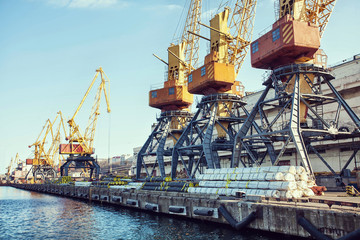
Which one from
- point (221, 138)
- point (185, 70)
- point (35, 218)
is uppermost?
point (185, 70)

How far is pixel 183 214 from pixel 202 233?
5.98m

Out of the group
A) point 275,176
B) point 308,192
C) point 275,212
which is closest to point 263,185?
point 275,176

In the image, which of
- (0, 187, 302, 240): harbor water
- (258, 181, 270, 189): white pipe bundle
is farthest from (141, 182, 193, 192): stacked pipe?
(258, 181, 270, 189): white pipe bundle

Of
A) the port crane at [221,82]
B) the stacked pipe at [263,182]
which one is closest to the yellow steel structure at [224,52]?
the port crane at [221,82]

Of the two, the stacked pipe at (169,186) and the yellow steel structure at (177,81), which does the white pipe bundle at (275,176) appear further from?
the yellow steel structure at (177,81)

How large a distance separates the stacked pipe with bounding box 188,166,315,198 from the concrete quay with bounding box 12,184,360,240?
1317 millimetres

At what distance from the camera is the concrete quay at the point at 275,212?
17766 millimetres

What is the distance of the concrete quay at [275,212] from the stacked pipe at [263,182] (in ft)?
4.32

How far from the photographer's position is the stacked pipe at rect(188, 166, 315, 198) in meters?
24.7

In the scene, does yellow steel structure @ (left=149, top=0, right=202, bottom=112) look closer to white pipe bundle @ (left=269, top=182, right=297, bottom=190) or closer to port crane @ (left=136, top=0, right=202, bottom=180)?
port crane @ (left=136, top=0, right=202, bottom=180)

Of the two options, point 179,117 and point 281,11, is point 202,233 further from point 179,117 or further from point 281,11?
point 179,117

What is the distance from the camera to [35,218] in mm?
37156

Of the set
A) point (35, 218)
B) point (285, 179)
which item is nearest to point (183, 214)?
point (285, 179)

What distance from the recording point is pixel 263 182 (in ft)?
87.2
